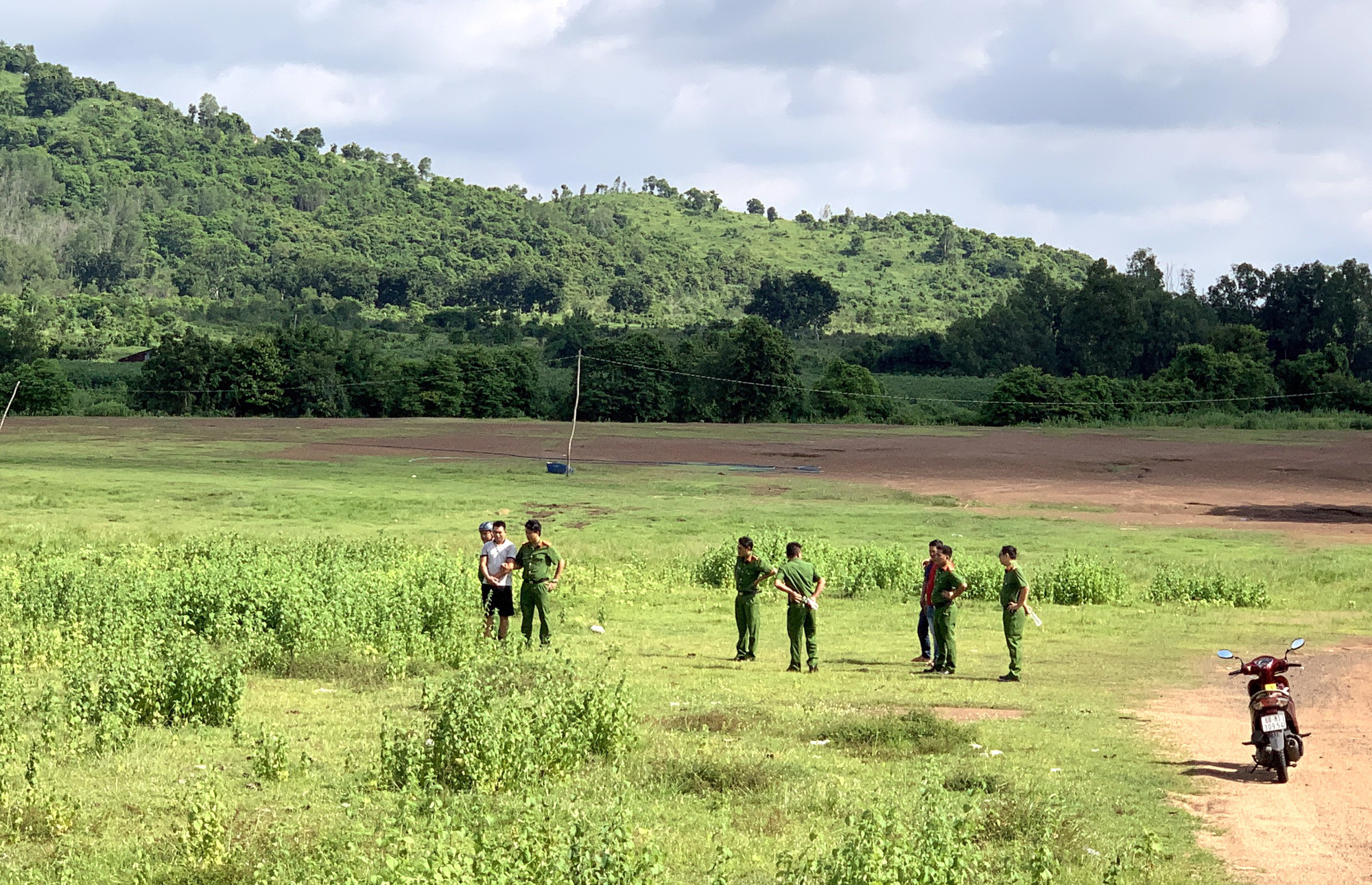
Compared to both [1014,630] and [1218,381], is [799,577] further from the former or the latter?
[1218,381]

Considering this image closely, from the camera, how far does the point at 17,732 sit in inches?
470

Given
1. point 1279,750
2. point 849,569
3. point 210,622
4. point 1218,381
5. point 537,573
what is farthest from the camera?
point 1218,381

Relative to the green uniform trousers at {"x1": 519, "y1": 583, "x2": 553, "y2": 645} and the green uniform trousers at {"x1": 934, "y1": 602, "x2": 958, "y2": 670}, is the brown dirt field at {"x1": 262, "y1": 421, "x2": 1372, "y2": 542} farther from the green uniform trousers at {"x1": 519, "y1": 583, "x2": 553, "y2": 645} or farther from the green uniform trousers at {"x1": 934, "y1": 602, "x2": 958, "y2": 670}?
the green uniform trousers at {"x1": 519, "y1": 583, "x2": 553, "y2": 645}

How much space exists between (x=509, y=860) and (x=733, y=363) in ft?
283

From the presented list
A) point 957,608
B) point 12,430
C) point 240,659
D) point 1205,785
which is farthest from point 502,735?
point 12,430

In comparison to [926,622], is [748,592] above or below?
above

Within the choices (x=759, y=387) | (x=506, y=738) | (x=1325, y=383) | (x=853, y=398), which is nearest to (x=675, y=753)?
(x=506, y=738)

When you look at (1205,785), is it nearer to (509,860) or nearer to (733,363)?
(509,860)

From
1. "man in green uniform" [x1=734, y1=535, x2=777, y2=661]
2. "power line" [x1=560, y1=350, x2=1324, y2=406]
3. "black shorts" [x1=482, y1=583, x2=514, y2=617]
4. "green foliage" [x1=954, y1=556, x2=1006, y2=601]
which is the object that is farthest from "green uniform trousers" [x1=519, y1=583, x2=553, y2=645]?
"power line" [x1=560, y1=350, x2=1324, y2=406]

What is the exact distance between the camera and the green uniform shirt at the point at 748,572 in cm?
1684

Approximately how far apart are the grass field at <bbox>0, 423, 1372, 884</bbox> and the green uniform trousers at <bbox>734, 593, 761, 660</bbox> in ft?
2.19

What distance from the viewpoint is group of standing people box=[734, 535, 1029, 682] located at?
1606cm

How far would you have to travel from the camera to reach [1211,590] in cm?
2456

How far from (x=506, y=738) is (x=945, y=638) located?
7319mm
